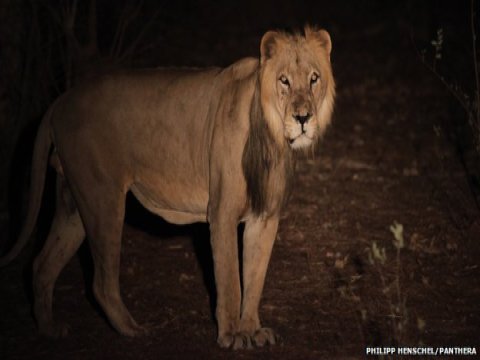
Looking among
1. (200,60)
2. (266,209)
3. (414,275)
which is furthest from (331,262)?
(200,60)

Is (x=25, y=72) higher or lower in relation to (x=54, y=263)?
higher

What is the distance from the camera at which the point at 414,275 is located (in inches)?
231

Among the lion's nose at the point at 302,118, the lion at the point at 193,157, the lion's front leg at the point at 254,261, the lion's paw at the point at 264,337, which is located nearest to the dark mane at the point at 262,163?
the lion at the point at 193,157

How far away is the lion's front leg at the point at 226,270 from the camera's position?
15.6 feet

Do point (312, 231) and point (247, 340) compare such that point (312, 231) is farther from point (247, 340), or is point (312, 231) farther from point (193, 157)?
point (247, 340)

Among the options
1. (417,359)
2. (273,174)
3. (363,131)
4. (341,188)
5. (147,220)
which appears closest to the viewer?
(417,359)

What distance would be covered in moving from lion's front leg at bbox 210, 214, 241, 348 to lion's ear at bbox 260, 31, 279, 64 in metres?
0.89

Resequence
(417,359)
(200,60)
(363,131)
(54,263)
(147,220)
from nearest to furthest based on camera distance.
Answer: (417,359) < (54,263) < (147,220) < (363,131) < (200,60)

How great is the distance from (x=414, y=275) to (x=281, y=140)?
1.71m

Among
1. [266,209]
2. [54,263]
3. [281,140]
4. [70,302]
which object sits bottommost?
[70,302]

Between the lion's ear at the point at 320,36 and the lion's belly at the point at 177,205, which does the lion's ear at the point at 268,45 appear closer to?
the lion's ear at the point at 320,36

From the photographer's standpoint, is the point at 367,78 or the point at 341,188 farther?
the point at 367,78

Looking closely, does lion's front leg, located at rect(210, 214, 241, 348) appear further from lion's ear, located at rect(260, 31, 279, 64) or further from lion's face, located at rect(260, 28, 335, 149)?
lion's ear, located at rect(260, 31, 279, 64)

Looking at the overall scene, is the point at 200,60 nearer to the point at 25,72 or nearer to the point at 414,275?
the point at 25,72
